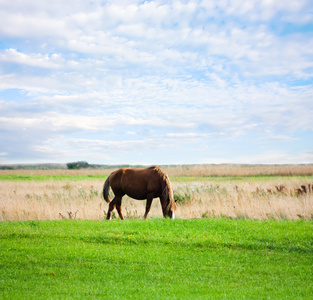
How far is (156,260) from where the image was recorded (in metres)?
8.12

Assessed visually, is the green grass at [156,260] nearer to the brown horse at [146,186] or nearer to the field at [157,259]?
the field at [157,259]

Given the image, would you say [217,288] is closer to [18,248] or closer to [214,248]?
[214,248]

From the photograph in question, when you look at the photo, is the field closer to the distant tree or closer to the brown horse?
the brown horse

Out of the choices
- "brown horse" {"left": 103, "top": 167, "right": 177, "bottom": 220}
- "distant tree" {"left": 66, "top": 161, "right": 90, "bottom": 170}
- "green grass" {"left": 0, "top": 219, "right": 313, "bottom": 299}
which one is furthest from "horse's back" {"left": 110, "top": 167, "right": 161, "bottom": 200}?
"distant tree" {"left": 66, "top": 161, "right": 90, "bottom": 170}

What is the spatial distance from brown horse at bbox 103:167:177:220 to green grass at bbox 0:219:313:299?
31.7 inches

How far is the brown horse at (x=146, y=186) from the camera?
12055mm

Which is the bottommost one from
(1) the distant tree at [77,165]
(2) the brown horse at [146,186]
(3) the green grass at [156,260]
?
(3) the green grass at [156,260]

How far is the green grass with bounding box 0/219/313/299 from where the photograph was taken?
6.39 m

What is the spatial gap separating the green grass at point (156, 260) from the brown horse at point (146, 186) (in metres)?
0.80

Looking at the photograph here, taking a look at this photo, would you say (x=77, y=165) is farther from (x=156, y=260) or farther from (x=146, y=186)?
(x=156, y=260)

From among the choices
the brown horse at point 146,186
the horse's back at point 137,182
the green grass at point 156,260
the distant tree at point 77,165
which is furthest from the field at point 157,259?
the distant tree at point 77,165

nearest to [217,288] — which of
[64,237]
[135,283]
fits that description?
[135,283]

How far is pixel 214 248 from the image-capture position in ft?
30.3

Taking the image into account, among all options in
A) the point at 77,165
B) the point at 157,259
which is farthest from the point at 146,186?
the point at 77,165
